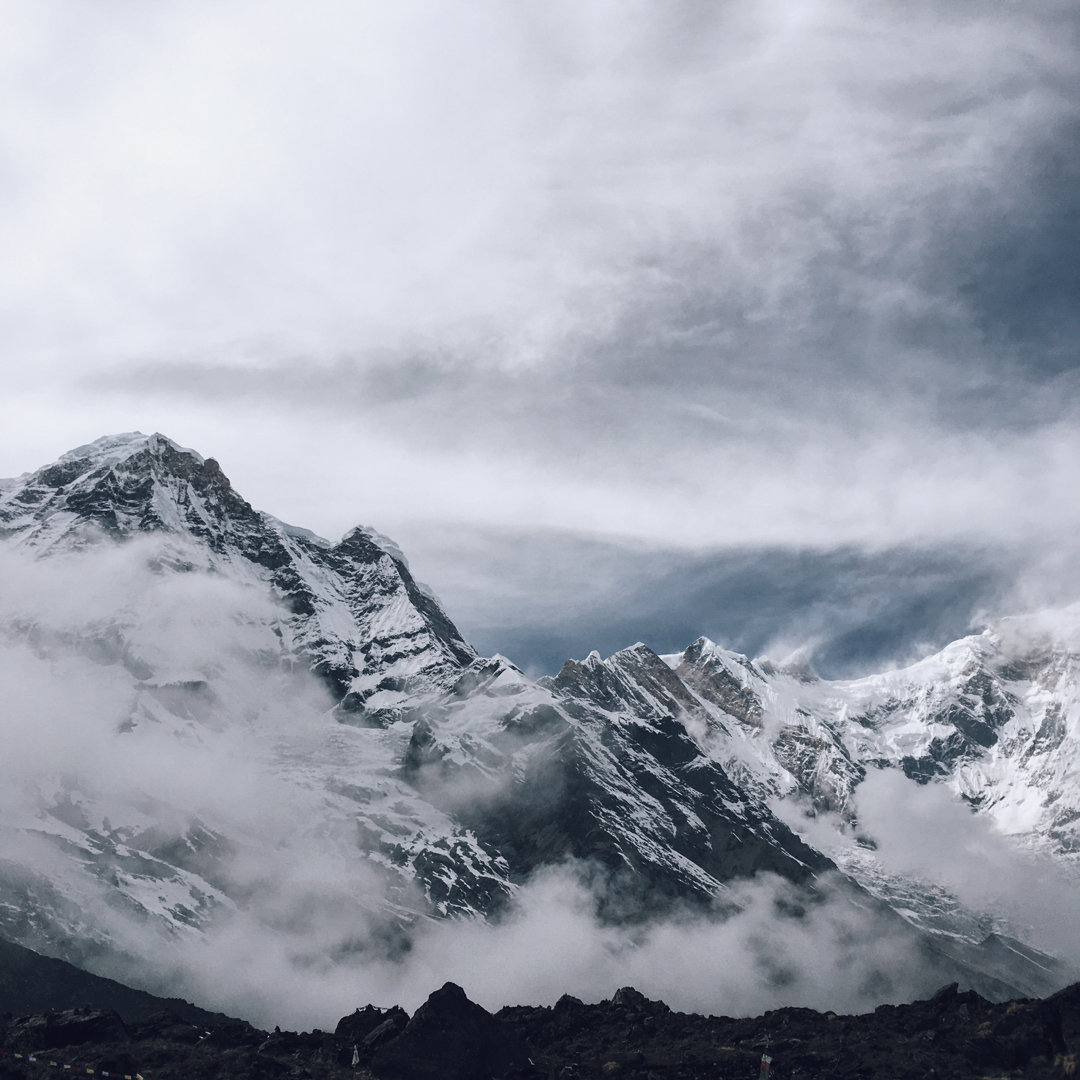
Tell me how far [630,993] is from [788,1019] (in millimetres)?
37021

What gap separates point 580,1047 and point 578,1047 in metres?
0.23

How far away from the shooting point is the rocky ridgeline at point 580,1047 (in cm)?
9131

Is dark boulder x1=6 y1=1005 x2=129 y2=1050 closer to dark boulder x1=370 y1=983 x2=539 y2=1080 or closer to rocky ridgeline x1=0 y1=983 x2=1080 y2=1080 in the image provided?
rocky ridgeline x1=0 y1=983 x2=1080 y2=1080

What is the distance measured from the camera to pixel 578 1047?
396ft

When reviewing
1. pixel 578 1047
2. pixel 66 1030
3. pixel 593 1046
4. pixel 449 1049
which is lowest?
pixel 66 1030

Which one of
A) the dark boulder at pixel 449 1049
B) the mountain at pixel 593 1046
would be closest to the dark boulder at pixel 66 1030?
the mountain at pixel 593 1046

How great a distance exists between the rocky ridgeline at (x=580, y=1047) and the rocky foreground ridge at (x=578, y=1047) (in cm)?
14

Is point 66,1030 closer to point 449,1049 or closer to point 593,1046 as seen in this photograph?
point 449,1049

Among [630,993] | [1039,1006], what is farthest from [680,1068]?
[630,993]

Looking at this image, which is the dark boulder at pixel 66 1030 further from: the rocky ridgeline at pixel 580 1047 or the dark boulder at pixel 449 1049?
the dark boulder at pixel 449 1049

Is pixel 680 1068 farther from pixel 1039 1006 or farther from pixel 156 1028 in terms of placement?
pixel 156 1028

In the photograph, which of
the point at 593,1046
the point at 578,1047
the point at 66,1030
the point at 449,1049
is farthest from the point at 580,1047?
the point at 66,1030

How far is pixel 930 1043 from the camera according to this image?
313 ft

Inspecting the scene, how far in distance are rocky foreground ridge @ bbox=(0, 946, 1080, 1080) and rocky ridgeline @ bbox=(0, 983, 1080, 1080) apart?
0.14 metres
